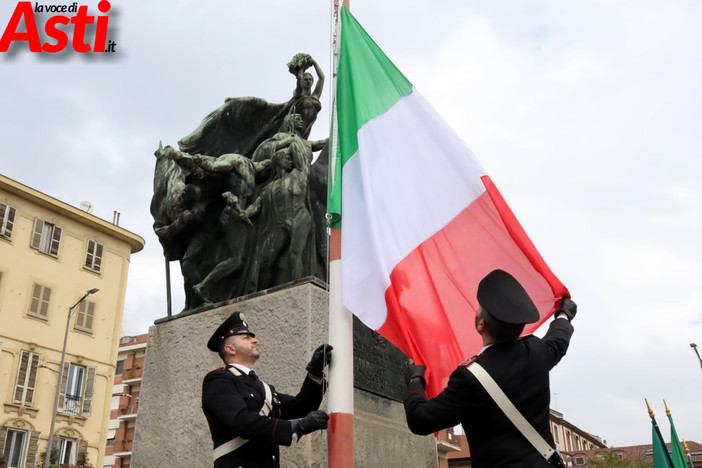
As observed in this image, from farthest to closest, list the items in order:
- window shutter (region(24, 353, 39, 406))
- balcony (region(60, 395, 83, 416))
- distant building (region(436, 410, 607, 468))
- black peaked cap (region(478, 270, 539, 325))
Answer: distant building (region(436, 410, 607, 468)) → balcony (region(60, 395, 83, 416)) → window shutter (region(24, 353, 39, 406)) → black peaked cap (region(478, 270, 539, 325))

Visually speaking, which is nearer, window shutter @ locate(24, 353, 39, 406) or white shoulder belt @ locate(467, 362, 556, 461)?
white shoulder belt @ locate(467, 362, 556, 461)

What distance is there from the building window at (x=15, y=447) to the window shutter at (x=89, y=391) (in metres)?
2.73

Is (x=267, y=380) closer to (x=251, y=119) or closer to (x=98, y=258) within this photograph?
(x=251, y=119)

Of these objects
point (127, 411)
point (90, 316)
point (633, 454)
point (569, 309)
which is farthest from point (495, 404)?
point (633, 454)

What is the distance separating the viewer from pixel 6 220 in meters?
28.6

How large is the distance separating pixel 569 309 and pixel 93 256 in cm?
3097

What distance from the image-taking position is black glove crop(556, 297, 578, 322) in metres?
3.47

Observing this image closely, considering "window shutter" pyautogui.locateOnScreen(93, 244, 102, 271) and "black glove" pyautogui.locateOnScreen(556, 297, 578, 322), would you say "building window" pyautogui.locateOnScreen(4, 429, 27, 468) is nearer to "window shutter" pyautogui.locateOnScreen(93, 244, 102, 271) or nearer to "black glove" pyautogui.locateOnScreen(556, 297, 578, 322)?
"window shutter" pyautogui.locateOnScreen(93, 244, 102, 271)

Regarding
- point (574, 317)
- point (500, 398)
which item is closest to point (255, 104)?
point (574, 317)

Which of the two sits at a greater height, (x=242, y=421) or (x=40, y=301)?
(x=40, y=301)

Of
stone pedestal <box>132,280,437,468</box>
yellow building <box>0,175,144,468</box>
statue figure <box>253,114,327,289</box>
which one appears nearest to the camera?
stone pedestal <box>132,280,437,468</box>

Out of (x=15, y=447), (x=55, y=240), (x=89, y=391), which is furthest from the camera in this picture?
(x=55, y=240)

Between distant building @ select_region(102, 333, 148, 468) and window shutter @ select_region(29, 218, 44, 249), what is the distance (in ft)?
54.8

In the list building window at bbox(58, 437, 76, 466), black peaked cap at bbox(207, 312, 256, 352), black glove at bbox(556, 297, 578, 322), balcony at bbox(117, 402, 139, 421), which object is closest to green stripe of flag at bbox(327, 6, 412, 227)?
black peaked cap at bbox(207, 312, 256, 352)
